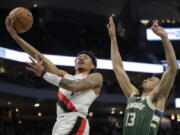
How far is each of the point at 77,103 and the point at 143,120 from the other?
728mm

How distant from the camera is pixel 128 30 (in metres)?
29.7

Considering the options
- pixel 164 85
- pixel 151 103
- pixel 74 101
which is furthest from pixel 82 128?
pixel 164 85

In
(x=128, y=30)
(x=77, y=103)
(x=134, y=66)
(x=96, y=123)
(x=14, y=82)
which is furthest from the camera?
(x=128, y=30)

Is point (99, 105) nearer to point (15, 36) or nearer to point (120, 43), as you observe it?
point (120, 43)

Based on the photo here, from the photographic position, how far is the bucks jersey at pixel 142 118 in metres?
3.89

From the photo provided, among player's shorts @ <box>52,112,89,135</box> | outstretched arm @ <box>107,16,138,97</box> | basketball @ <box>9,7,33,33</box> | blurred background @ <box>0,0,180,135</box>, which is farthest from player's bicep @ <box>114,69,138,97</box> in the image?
blurred background @ <box>0,0,180,135</box>

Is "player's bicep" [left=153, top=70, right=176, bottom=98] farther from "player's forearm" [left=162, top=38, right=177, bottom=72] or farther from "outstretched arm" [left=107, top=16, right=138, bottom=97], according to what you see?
"outstretched arm" [left=107, top=16, right=138, bottom=97]

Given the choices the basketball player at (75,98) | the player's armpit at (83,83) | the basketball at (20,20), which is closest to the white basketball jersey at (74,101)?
the basketball player at (75,98)

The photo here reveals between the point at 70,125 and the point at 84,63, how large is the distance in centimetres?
77

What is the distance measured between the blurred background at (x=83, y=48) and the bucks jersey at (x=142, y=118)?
1745 cm

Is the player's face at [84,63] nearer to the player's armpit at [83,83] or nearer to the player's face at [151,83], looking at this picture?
the player's armpit at [83,83]

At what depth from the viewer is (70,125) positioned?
4.09m

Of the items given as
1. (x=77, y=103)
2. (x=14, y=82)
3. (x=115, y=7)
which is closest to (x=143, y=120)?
(x=77, y=103)

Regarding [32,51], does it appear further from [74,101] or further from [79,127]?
[79,127]
